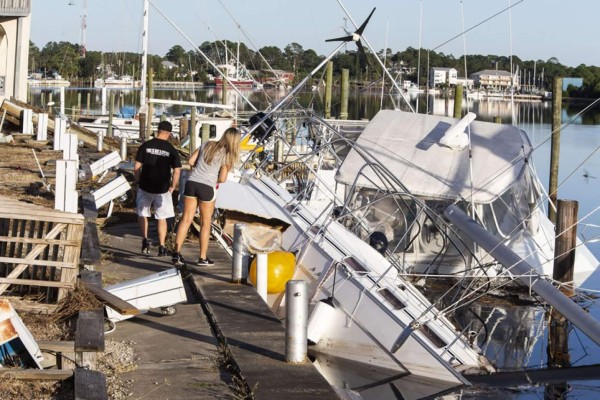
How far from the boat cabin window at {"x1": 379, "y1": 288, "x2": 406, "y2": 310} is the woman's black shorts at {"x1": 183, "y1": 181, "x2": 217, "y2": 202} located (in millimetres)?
2337

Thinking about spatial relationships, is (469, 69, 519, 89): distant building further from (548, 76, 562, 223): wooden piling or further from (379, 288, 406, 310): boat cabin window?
(379, 288, 406, 310): boat cabin window

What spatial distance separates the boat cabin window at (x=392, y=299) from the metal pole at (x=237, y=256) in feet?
5.49

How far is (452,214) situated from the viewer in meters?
15.0

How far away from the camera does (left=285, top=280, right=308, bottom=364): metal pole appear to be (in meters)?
8.27

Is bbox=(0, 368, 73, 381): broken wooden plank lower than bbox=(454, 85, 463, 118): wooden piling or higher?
lower

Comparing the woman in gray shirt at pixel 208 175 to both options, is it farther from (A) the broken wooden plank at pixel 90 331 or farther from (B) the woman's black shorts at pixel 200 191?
(A) the broken wooden plank at pixel 90 331

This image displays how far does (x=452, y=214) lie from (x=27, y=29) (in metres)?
22.5

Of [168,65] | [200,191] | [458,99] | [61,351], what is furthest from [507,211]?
[168,65]

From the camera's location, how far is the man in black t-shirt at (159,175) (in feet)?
41.4

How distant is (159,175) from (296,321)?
488cm

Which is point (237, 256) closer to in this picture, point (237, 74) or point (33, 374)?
point (33, 374)

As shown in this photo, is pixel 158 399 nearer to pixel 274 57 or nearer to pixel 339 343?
pixel 339 343

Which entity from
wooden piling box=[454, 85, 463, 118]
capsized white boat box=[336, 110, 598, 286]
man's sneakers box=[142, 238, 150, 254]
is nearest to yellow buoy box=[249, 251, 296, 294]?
man's sneakers box=[142, 238, 150, 254]

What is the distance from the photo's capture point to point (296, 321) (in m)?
8.27
